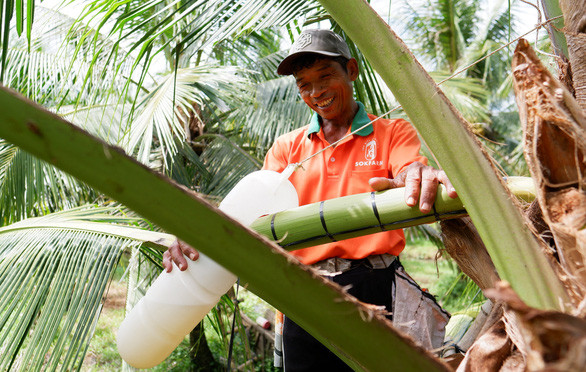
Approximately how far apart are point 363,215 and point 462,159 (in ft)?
1.05

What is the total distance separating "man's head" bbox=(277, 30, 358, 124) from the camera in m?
1.61

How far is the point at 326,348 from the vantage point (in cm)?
168

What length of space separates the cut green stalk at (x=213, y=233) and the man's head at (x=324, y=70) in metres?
1.06

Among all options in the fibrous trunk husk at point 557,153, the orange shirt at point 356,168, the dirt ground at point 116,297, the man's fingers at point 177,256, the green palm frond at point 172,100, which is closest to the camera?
the fibrous trunk husk at point 557,153

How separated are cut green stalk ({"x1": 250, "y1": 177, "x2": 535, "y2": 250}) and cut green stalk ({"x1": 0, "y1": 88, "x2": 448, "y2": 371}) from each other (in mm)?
439

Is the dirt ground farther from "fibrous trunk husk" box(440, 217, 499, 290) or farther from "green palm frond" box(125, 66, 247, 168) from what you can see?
"fibrous trunk husk" box(440, 217, 499, 290)

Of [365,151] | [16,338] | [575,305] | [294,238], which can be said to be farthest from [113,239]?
[575,305]

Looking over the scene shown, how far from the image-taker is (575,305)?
73 cm

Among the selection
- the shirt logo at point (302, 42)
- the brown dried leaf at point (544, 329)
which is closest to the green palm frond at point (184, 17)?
the shirt logo at point (302, 42)

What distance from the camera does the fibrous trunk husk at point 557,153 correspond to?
0.72 m

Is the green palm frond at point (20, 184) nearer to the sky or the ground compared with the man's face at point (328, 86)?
nearer to the sky

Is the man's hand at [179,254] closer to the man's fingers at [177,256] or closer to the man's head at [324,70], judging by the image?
the man's fingers at [177,256]

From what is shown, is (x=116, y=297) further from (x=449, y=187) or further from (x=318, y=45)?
(x=449, y=187)

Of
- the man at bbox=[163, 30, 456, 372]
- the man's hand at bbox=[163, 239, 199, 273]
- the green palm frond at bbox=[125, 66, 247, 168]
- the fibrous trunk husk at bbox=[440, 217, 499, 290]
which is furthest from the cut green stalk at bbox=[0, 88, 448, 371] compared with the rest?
the green palm frond at bbox=[125, 66, 247, 168]
